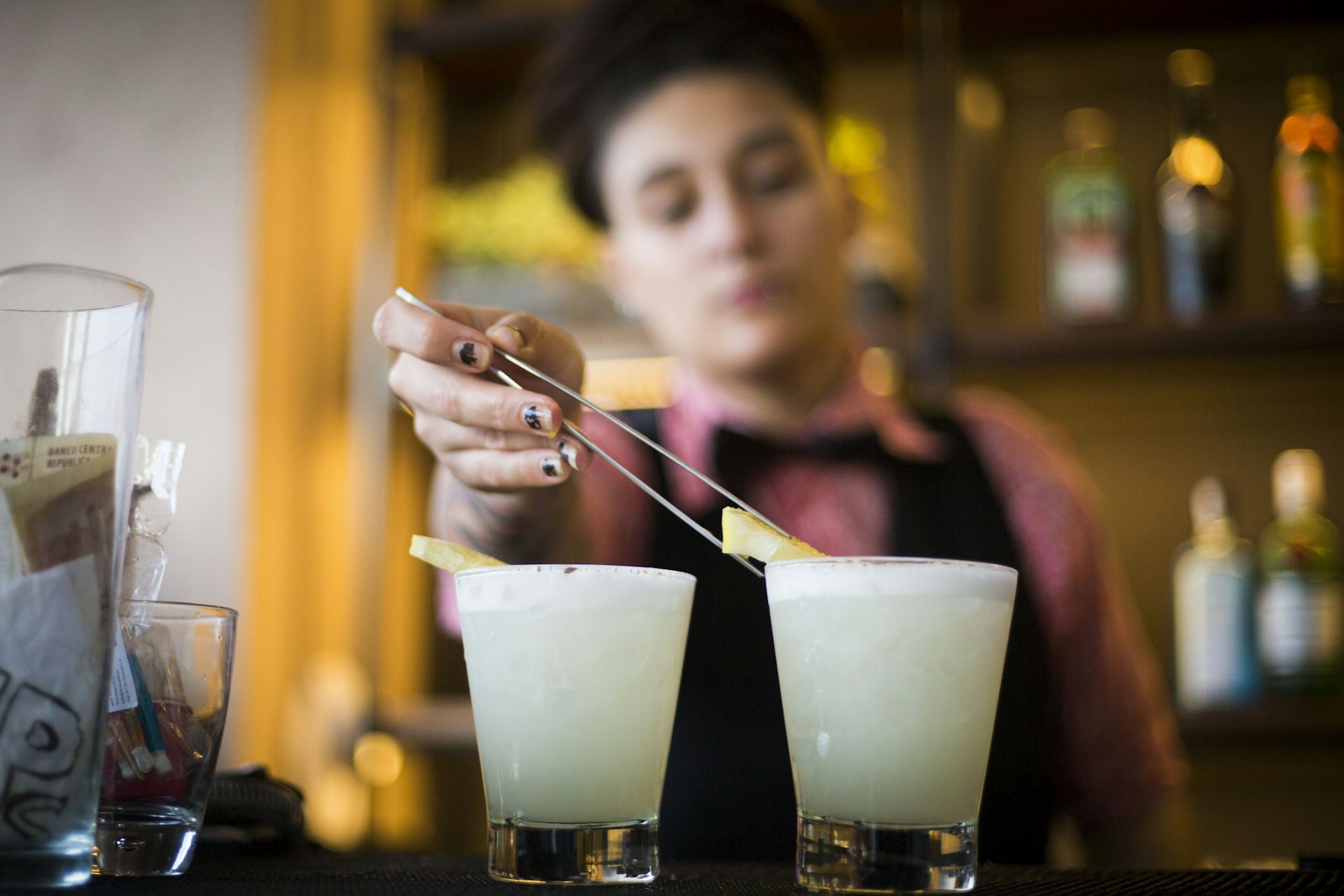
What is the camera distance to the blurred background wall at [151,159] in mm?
2422

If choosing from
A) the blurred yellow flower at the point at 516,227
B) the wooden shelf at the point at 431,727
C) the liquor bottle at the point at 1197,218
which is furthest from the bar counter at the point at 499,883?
the blurred yellow flower at the point at 516,227

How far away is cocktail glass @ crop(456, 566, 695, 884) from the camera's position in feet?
1.92

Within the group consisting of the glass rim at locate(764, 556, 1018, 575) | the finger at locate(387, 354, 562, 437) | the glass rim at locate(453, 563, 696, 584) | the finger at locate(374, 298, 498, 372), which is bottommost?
the glass rim at locate(453, 563, 696, 584)

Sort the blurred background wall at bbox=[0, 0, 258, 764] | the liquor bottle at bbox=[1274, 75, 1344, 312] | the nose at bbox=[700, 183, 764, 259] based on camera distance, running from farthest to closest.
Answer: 1. the blurred background wall at bbox=[0, 0, 258, 764]
2. the liquor bottle at bbox=[1274, 75, 1344, 312]
3. the nose at bbox=[700, 183, 764, 259]

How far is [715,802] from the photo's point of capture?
146 centimetres

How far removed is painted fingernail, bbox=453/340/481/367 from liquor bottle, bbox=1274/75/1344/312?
5.50ft

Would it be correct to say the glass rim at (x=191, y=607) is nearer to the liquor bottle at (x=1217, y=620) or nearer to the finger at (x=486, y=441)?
the finger at (x=486, y=441)

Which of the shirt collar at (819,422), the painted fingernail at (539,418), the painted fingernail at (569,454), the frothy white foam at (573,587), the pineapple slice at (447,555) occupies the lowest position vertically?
the frothy white foam at (573,587)

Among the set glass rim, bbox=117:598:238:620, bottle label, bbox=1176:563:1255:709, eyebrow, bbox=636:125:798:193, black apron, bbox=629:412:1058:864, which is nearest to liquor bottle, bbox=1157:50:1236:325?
bottle label, bbox=1176:563:1255:709

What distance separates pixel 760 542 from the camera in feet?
2.02

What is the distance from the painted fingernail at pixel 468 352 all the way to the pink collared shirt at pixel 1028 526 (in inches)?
30.0

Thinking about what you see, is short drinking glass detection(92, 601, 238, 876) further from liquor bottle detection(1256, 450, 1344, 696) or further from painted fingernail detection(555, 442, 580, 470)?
liquor bottle detection(1256, 450, 1344, 696)

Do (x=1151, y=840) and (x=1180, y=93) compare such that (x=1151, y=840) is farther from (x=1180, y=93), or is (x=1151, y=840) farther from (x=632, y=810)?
(x=1180, y=93)

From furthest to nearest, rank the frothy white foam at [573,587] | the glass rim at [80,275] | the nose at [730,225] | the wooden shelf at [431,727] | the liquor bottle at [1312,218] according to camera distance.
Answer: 1. the wooden shelf at [431,727]
2. the liquor bottle at [1312,218]
3. the nose at [730,225]
4. the frothy white foam at [573,587]
5. the glass rim at [80,275]
